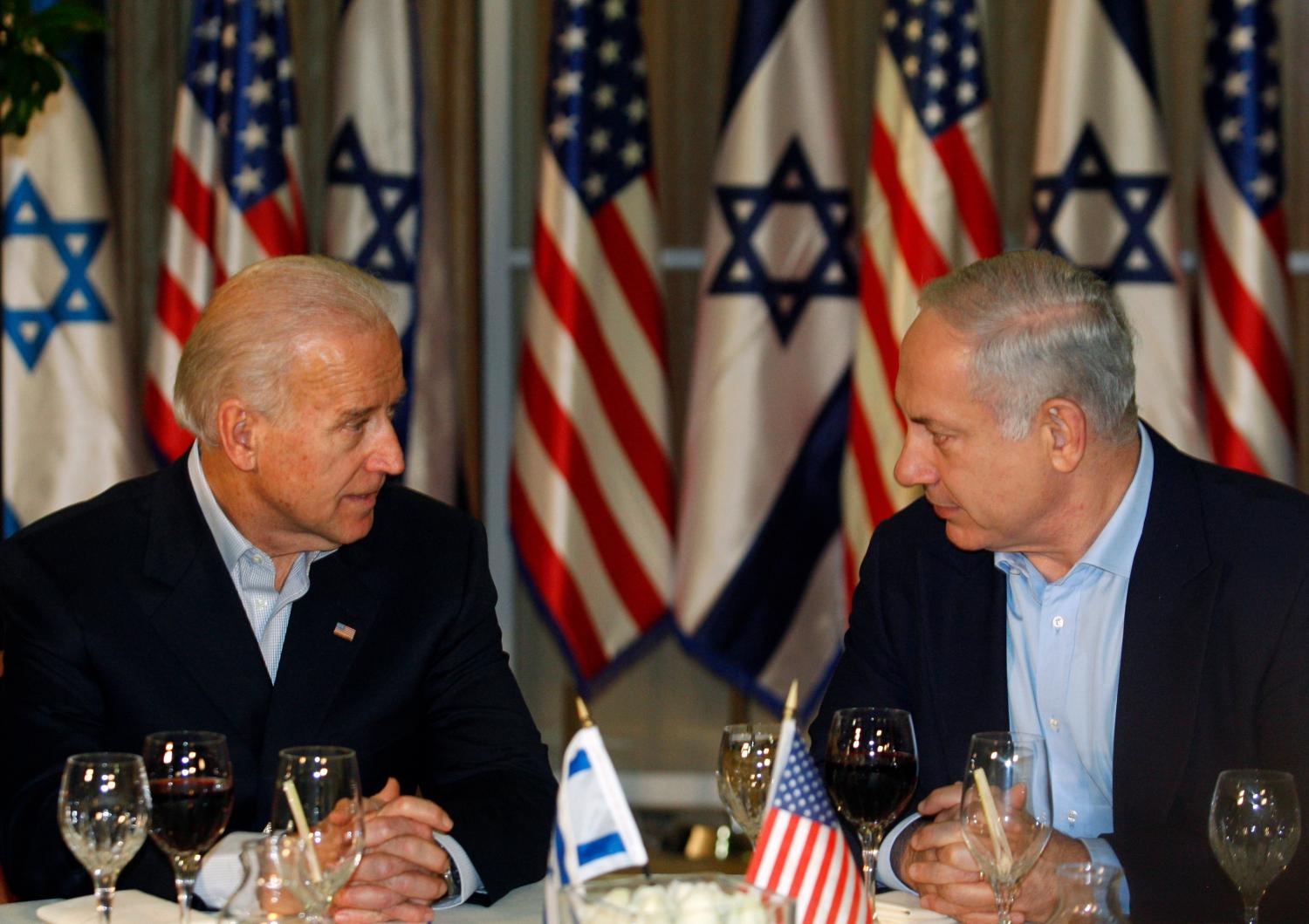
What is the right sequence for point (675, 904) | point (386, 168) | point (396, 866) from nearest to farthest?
point (675, 904), point (396, 866), point (386, 168)

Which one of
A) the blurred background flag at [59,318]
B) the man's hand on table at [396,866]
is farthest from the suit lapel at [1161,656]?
the blurred background flag at [59,318]

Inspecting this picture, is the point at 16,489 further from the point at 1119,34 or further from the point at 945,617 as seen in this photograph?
the point at 1119,34

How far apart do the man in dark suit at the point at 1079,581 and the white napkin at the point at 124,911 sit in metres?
0.99

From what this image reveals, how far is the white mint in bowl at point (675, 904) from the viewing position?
4.43 feet

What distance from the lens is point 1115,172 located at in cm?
480

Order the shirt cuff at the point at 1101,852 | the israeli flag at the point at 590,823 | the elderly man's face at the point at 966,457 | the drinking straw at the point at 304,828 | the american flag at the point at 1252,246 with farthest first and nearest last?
the american flag at the point at 1252,246, the elderly man's face at the point at 966,457, the shirt cuff at the point at 1101,852, the drinking straw at the point at 304,828, the israeli flag at the point at 590,823

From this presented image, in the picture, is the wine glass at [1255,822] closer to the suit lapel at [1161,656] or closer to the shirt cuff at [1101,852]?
the shirt cuff at [1101,852]

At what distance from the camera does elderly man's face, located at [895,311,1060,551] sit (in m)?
2.49

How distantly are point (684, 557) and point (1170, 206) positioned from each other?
1868 millimetres

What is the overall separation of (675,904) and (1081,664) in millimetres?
1341

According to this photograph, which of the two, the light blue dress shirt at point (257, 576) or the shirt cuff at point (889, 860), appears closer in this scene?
the shirt cuff at point (889, 860)

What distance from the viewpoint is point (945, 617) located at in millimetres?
2639

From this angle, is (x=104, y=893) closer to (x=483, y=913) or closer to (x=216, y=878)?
(x=216, y=878)

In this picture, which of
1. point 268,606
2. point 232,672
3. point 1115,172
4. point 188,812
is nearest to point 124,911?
point 188,812
